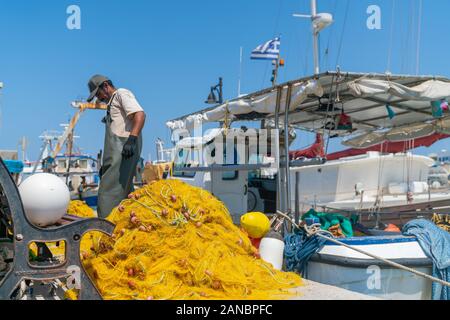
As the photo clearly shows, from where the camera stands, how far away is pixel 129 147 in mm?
4449

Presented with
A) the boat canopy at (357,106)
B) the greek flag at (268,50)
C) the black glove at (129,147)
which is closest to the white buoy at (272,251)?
the black glove at (129,147)

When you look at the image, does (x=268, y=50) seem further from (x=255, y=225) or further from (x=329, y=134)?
(x=255, y=225)

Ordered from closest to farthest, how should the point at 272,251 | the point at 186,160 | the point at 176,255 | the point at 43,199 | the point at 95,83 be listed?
the point at 43,199
the point at 176,255
the point at 95,83
the point at 272,251
the point at 186,160

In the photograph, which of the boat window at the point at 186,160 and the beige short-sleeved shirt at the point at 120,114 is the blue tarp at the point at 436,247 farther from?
the boat window at the point at 186,160

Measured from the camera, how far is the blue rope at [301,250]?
5.67 metres

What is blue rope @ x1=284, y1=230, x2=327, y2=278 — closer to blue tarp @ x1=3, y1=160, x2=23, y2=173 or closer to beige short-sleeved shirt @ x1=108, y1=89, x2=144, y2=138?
beige short-sleeved shirt @ x1=108, y1=89, x2=144, y2=138

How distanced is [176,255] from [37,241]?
4.49 feet

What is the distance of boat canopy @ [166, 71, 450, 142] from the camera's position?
6.35m

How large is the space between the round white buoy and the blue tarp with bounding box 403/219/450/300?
4.30 m

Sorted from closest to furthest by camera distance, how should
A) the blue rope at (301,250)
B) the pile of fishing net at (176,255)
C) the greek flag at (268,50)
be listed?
the pile of fishing net at (176,255)
the blue rope at (301,250)
the greek flag at (268,50)

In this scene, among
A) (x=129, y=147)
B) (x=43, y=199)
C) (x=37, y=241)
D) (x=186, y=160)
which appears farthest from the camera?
(x=186, y=160)

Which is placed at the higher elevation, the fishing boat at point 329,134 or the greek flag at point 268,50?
the greek flag at point 268,50

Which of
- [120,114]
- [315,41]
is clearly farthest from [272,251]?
[315,41]

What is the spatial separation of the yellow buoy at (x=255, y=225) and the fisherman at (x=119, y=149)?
1475mm
